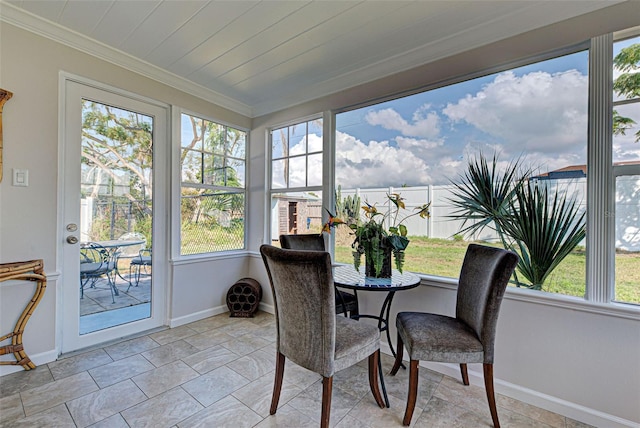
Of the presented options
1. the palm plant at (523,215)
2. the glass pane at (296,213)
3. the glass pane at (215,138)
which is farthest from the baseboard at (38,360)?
the palm plant at (523,215)

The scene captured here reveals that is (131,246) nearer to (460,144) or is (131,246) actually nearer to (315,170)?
(315,170)

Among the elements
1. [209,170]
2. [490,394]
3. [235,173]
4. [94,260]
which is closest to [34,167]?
[94,260]

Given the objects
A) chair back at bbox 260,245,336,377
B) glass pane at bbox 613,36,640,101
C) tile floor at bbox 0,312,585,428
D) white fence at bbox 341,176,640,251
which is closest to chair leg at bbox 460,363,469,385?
tile floor at bbox 0,312,585,428

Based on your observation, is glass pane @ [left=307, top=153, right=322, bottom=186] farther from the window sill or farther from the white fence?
the window sill

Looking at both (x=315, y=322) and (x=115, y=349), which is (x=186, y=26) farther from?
(x=115, y=349)

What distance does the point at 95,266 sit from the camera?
2.42 meters

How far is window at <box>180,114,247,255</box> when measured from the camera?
303 cm

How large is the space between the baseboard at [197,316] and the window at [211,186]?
2.25 feet

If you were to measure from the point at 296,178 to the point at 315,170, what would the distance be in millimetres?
298

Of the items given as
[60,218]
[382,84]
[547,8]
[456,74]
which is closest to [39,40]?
[60,218]

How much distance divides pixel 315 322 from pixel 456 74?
212cm

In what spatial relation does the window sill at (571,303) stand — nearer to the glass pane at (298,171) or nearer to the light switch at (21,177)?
the glass pane at (298,171)

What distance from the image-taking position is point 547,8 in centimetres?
173

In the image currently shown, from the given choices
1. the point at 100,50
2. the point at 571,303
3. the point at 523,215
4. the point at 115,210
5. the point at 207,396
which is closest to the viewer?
the point at 571,303
